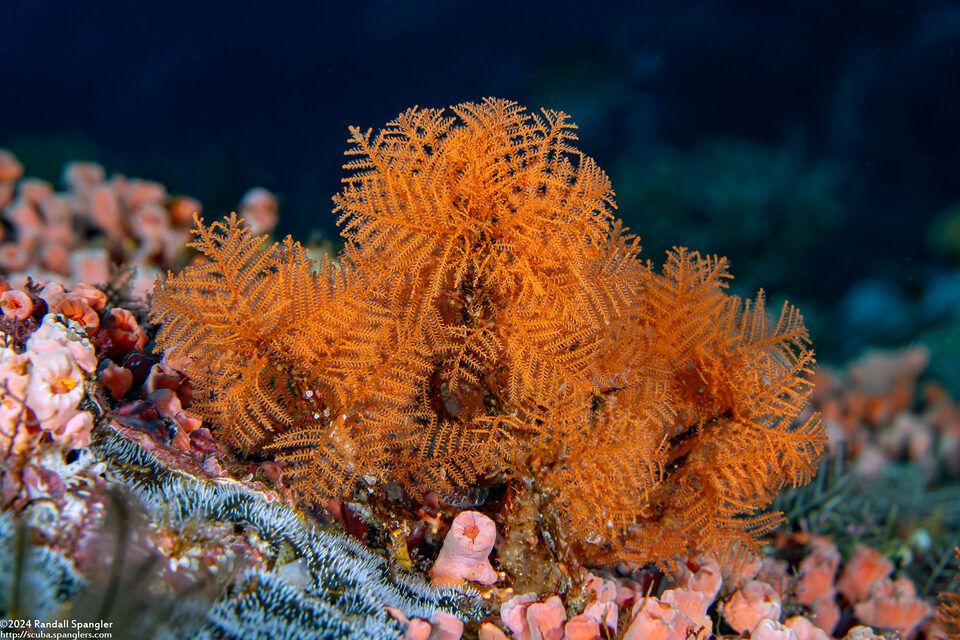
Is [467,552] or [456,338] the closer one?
[467,552]

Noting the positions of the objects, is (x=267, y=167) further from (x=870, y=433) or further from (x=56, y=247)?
(x=870, y=433)

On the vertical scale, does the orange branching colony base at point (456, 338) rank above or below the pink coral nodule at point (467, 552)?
above

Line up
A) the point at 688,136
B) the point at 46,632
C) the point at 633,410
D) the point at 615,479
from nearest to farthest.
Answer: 1. the point at 46,632
2. the point at 615,479
3. the point at 633,410
4. the point at 688,136

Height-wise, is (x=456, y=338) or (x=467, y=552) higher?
A: (x=456, y=338)

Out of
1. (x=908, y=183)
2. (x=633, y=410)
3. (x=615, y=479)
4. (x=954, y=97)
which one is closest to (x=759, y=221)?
(x=908, y=183)

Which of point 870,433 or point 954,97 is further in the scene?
point 870,433

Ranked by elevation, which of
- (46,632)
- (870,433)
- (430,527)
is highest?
Answer: (870,433)

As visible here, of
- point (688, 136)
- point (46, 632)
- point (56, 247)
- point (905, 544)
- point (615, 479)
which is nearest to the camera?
point (46, 632)

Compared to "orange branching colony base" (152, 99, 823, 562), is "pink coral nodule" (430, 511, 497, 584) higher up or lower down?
lower down
